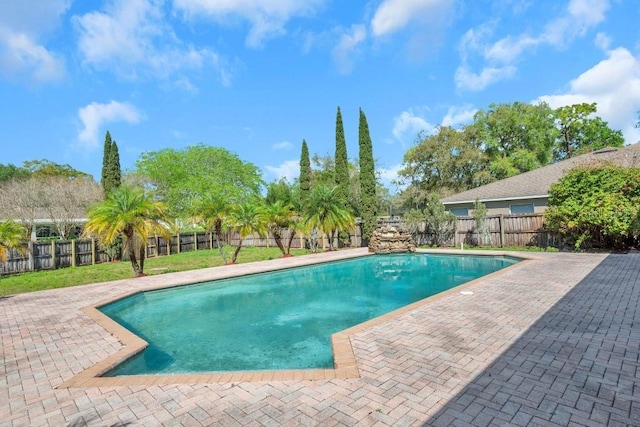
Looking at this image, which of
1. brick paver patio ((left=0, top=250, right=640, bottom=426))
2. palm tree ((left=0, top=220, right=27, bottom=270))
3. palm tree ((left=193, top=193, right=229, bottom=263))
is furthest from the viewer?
palm tree ((left=193, top=193, right=229, bottom=263))

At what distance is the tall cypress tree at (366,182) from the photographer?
2095 centimetres

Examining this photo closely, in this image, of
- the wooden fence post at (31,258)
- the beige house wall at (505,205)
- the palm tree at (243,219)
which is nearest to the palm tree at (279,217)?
the palm tree at (243,219)

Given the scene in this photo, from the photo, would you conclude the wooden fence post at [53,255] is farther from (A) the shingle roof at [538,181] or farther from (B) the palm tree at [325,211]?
(A) the shingle roof at [538,181]

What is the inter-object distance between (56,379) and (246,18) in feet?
47.8

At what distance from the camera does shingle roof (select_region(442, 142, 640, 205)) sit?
17.5m

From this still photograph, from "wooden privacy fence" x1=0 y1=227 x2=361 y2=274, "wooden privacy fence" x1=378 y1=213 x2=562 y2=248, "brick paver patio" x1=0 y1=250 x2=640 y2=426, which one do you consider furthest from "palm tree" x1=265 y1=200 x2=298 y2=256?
"brick paver patio" x1=0 y1=250 x2=640 y2=426

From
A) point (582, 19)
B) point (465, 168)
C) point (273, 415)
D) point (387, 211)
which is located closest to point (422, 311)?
point (273, 415)

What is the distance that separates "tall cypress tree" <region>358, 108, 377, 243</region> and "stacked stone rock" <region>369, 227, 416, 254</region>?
264 centimetres

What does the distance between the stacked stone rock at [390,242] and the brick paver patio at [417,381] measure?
38.1 ft

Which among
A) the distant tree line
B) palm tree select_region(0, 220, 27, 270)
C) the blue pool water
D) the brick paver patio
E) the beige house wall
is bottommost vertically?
the blue pool water

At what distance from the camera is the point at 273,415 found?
2891 mm

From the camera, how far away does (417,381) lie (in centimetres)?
343

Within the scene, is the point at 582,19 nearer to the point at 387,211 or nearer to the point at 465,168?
the point at 465,168

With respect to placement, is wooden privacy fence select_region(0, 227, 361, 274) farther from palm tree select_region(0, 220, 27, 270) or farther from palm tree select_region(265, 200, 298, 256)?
palm tree select_region(265, 200, 298, 256)
